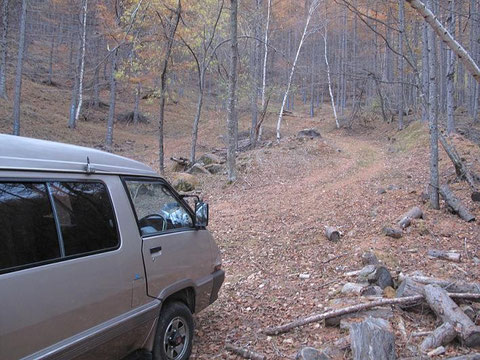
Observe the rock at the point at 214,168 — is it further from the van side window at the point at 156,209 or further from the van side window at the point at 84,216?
the van side window at the point at 84,216

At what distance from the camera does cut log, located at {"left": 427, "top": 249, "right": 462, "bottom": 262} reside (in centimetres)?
661

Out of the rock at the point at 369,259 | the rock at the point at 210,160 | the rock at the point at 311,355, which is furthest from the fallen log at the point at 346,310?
the rock at the point at 210,160

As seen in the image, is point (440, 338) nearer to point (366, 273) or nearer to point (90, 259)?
point (366, 273)

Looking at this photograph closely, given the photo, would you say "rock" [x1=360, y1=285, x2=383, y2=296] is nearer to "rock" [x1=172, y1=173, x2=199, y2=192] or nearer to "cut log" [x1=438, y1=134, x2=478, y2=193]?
"cut log" [x1=438, y1=134, x2=478, y2=193]

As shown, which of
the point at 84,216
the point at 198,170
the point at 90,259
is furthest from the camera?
the point at 198,170

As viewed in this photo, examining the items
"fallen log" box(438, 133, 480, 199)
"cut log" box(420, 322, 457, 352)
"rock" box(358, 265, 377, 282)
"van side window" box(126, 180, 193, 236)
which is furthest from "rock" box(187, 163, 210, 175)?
"cut log" box(420, 322, 457, 352)

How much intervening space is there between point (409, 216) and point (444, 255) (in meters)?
1.95

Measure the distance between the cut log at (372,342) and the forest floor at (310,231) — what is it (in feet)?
1.42

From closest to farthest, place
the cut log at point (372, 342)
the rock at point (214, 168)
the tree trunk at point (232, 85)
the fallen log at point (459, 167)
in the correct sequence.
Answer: the cut log at point (372, 342)
the fallen log at point (459, 167)
the tree trunk at point (232, 85)
the rock at point (214, 168)

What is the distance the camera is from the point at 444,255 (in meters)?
6.75

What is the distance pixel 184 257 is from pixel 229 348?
1176 millimetres

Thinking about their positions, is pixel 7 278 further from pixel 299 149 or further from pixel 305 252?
pixel 299 149

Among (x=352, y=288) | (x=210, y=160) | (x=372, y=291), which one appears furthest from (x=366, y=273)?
(x=210, y=160)

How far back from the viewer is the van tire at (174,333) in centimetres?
367
